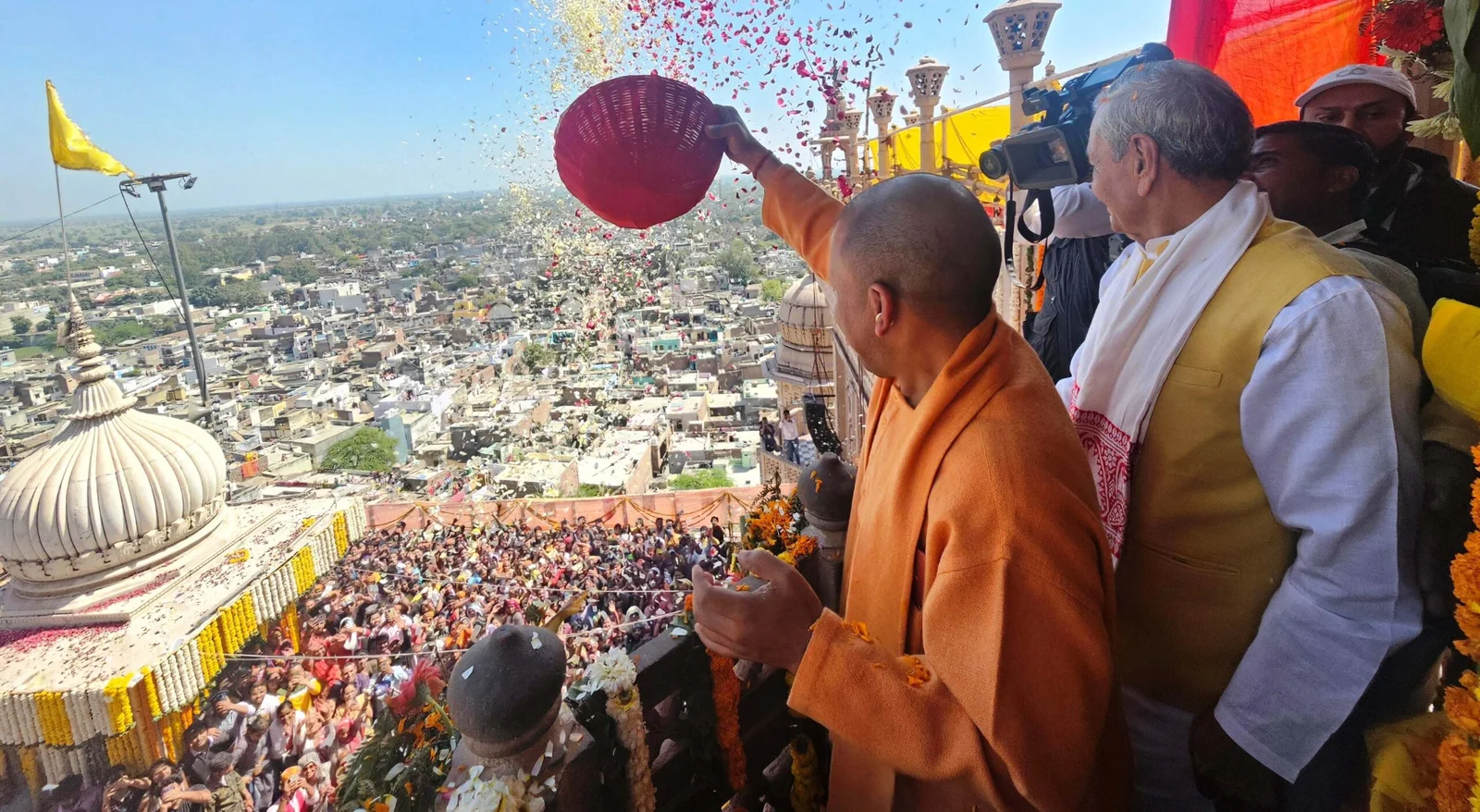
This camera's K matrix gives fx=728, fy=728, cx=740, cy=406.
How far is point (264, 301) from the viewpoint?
44094 millimetres

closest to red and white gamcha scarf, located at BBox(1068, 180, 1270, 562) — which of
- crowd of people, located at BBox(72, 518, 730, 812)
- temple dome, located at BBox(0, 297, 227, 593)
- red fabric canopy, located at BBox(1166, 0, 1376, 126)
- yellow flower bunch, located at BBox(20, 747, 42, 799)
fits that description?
red fabric canopy, located at BBox(1166, 0, 1376, 126)

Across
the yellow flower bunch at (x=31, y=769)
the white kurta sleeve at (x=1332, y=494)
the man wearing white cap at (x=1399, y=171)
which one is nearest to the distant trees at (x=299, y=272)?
the yellow flower bunch at (x=31, y=769)

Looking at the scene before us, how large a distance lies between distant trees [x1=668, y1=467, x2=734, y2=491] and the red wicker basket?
1465cm

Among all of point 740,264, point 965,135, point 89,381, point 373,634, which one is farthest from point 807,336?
point 740,264

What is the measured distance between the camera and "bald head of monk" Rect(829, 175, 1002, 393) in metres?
0.86

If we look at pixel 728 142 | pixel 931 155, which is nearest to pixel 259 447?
pixel 931 155

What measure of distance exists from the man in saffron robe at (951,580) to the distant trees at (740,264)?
46.0 m

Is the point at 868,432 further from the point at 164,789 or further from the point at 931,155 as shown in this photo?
the point at 164,789

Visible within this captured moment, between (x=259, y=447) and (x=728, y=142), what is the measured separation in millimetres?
24044

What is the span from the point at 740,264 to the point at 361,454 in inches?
1212

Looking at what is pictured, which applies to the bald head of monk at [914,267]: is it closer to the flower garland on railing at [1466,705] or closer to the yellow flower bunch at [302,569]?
the flower garland on railing at [1466,705]

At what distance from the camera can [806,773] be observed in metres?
1.51

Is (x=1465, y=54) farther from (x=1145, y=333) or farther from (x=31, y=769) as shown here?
(x=31, y=769)

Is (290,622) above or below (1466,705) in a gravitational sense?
below
